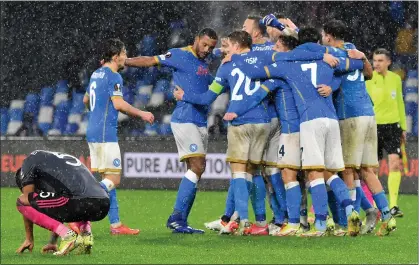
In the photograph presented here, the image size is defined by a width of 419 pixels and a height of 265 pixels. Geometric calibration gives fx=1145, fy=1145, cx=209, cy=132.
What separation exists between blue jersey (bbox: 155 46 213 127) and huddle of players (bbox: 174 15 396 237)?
0.47ft

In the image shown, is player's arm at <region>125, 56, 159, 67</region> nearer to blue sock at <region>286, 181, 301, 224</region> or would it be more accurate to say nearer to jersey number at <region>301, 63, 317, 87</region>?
jersey number at <region>301, 63, 317, 87</region>

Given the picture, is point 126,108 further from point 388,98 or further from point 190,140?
point 388,98

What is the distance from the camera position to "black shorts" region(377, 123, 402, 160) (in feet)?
42.9

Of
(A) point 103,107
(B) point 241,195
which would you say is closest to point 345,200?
(B) point 241,195

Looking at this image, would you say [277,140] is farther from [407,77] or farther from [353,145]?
[407,77]

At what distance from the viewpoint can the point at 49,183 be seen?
27.3ft

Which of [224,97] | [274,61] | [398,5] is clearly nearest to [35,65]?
[224,97]

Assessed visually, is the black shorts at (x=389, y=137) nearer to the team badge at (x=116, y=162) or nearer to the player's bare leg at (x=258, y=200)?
the player's bare leg at (x=258, y=200)

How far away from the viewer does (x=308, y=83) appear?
9984 mm

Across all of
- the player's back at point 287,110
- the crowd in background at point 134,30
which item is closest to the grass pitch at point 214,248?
the player's back at point 287,110

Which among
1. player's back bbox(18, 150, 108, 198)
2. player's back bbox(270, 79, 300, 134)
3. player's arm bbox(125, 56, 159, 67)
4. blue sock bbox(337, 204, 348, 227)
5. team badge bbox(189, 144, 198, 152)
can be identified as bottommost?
blue sock bbox(337, 204, 348, 227)

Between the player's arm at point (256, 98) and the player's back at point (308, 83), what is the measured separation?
0.15 metres

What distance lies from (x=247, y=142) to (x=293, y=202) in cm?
71

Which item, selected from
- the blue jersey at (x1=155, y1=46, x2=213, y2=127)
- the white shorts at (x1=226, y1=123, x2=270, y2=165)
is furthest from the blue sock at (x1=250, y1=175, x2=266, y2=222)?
the blue jersey at (x1=155, y1=46, x2=213, y2=127)
